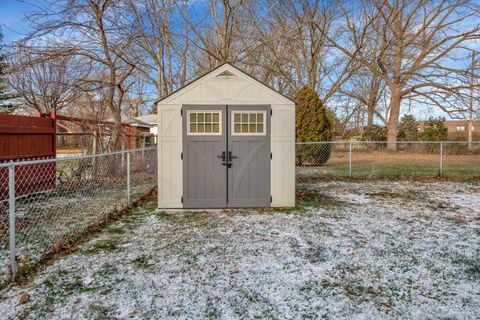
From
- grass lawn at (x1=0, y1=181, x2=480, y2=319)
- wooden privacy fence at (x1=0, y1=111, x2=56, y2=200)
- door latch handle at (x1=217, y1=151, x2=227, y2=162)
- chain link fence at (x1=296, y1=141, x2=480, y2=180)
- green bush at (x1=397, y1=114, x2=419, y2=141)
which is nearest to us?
grass lawn at (x1=0, y1=181, x2=480, y2=319)

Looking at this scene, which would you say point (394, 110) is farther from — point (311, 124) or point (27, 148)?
point (27, 148)

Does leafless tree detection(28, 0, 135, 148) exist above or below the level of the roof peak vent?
above

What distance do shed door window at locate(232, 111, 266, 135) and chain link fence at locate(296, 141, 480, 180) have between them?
435 centimetres

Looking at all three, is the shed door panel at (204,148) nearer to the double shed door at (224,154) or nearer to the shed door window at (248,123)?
the double shed door at (224,154)

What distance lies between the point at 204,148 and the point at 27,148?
13.3ft

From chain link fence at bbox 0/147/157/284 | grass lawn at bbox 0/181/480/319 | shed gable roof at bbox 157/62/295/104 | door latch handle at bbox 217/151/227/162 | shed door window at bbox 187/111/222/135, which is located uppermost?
shed gable roof at bbox 157/62/295/104

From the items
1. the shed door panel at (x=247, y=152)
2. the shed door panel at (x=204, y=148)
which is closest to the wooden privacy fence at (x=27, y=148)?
the shed door panel at (x=204, y=148)

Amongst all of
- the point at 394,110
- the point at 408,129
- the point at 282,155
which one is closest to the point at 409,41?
the point at 394,110

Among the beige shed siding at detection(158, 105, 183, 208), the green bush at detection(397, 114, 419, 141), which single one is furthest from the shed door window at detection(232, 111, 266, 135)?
the green bush at detection(397, 114, 419, 141)

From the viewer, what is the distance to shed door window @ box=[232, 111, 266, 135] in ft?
19.0

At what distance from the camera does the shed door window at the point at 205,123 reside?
5.75 m

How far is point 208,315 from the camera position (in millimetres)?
2436

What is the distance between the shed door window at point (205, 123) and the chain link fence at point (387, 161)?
15.6 ft

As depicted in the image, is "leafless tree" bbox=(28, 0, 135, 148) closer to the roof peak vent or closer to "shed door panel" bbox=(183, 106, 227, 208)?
"shed door panel" bbox=(183, 106, 227, 208)
